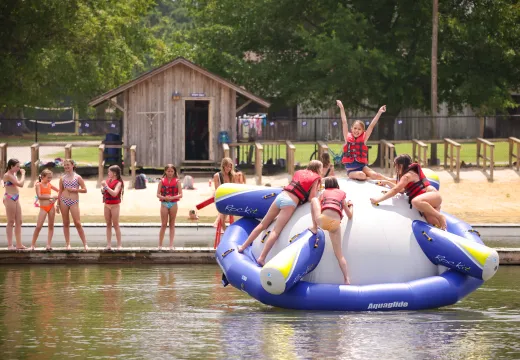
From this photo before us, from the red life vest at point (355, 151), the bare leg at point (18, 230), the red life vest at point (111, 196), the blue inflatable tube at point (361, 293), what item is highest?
the red life vest at point (355, 151)

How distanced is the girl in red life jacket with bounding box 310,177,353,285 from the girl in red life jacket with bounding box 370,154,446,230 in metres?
0.62

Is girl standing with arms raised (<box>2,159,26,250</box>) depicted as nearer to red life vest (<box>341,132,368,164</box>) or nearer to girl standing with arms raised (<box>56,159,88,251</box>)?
girl standing with arms raised (<box>56,159,88,251</box>)

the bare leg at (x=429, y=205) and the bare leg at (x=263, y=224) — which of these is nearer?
the bare leg at (x=429, y=205)

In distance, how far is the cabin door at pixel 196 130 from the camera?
40594mm

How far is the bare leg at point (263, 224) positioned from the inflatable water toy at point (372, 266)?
29cm

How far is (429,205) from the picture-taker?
16797 millimetres

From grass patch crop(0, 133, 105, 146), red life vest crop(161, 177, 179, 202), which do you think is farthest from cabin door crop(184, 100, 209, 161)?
red life vest crop(161, 177, 179, 202)

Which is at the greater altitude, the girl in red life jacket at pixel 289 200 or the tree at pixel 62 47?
the tree at pixel 62 47

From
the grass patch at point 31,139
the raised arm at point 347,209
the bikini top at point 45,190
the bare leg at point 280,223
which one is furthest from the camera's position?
the grass patch at point 31,139

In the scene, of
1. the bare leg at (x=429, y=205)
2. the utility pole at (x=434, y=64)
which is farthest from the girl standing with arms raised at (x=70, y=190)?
Answer: the utility pole at (x=434, y=64)

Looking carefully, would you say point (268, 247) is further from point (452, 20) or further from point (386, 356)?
point (452, 20)

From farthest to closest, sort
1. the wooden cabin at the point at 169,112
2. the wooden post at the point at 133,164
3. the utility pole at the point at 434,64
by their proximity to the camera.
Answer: the utility pole at the point at 434,64, the wooden cabin at the point at 169,112, the wooden post at the point at 133,164

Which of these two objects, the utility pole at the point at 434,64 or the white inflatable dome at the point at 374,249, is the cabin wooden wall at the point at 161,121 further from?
the white inflatable dome at the point at 374,249

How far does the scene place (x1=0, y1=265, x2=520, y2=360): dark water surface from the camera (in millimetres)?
13898
